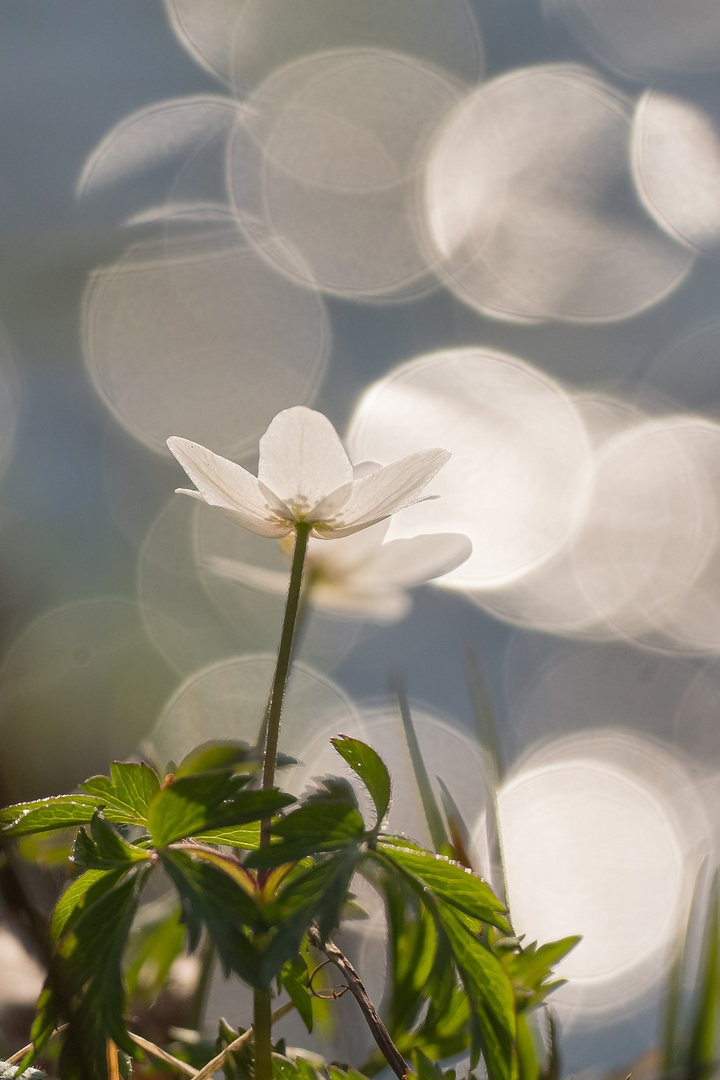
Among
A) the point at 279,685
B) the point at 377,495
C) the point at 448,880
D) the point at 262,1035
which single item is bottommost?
the point at 262,1035

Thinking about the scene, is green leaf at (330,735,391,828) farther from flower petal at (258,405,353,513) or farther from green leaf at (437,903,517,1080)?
flower petal at (258,405,353,513)

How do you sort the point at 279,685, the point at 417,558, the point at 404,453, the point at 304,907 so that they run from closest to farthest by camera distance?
the point at 304,907 → the point at 279,685 → the point at 417,558 → the point at 404,453

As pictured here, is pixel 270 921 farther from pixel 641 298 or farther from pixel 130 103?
pixel 130 103

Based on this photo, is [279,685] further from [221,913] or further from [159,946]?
[159,946]

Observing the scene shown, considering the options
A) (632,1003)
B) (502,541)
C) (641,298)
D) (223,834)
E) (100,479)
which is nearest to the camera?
(223,834)

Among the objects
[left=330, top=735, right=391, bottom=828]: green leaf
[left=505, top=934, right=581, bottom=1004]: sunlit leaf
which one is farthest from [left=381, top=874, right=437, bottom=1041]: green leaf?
[left=330, top=735, right=391, bottom=828]: green leaf

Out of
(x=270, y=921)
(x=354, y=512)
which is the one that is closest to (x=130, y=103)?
(x=354, y=512)

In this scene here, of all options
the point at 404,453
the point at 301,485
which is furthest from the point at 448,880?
the point at 404,453
